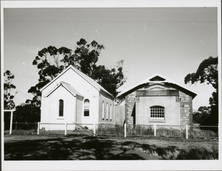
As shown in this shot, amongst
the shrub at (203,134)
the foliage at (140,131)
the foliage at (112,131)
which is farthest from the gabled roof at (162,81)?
the foliage at (112,131)

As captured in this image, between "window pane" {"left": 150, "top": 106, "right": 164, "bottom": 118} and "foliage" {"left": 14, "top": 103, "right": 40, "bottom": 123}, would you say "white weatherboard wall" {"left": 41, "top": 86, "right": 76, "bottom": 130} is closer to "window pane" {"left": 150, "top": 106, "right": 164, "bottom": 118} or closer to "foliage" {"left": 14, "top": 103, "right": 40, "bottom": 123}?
"foliage" {"left": 14, "top": 103, "right": 40, "bottom": 123}

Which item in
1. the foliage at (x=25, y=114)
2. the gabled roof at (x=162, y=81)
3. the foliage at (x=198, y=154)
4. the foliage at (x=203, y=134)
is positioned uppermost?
the gabled roof at (x=162, y=81)

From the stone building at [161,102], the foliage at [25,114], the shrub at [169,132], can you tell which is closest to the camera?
the shrub at [169,132]

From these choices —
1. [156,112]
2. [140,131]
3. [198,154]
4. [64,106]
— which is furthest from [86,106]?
[198,154]

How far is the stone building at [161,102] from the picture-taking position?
19861mm

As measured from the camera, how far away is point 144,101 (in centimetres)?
2052

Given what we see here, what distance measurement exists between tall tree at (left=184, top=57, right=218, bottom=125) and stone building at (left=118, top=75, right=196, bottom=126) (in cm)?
139

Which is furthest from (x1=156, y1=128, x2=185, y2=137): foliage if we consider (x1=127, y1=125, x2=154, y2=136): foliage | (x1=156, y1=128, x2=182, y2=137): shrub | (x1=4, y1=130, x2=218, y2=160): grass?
(x1=4, y1=130, x2=218, y2=160): grass

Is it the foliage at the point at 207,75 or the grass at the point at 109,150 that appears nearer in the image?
the grass at the point at 109,150

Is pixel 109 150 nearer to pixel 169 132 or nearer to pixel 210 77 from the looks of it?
pixel 169 132

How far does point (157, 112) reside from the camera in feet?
66.9

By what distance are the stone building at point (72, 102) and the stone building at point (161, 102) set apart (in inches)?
210

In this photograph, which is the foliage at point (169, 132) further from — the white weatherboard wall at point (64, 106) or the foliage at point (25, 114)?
the foliage at point (25, 114)

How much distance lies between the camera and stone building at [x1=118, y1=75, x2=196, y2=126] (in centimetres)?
1986
